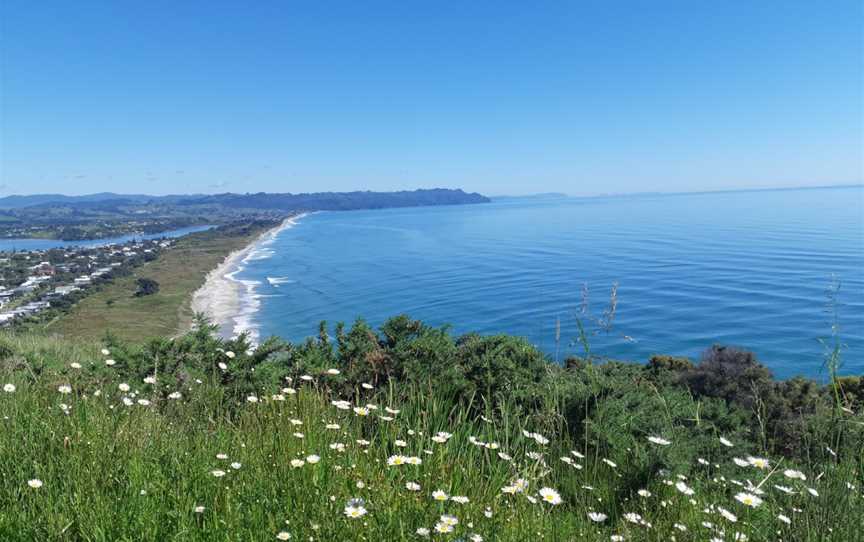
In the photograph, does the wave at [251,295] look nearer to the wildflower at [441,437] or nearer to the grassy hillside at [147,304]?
the grassy hillside at [147,304]

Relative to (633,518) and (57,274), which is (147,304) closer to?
(57,274)

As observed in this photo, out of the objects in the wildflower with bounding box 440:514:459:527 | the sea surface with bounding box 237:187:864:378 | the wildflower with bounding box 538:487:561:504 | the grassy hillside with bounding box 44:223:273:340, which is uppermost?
the wildflower with bounding box 440:514:459:527

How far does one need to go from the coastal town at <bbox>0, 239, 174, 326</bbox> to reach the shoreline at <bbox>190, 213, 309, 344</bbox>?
1386cm

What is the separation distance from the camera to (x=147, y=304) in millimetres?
60125

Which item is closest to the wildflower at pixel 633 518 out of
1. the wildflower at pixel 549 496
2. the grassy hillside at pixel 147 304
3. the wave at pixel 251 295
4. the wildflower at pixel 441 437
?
the wildflower at pixel 549 496

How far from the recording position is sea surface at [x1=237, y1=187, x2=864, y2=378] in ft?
127

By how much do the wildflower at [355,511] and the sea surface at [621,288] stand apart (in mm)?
13916

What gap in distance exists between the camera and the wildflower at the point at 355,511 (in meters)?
2.36

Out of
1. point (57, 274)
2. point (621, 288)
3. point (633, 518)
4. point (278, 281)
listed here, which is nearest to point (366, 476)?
point (633, 518)

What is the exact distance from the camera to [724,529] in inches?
109

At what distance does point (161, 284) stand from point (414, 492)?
3234 inches

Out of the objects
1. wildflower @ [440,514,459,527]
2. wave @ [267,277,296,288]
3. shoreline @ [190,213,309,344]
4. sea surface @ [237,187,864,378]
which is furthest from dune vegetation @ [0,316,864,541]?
wave @ [267,277,296,288]

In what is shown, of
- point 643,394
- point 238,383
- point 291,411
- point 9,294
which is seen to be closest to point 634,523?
point 291,411

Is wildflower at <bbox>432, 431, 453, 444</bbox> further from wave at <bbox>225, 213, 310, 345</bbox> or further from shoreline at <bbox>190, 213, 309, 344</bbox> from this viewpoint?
shoreline at <bbox>190, 213, 309, 344</bbox>
